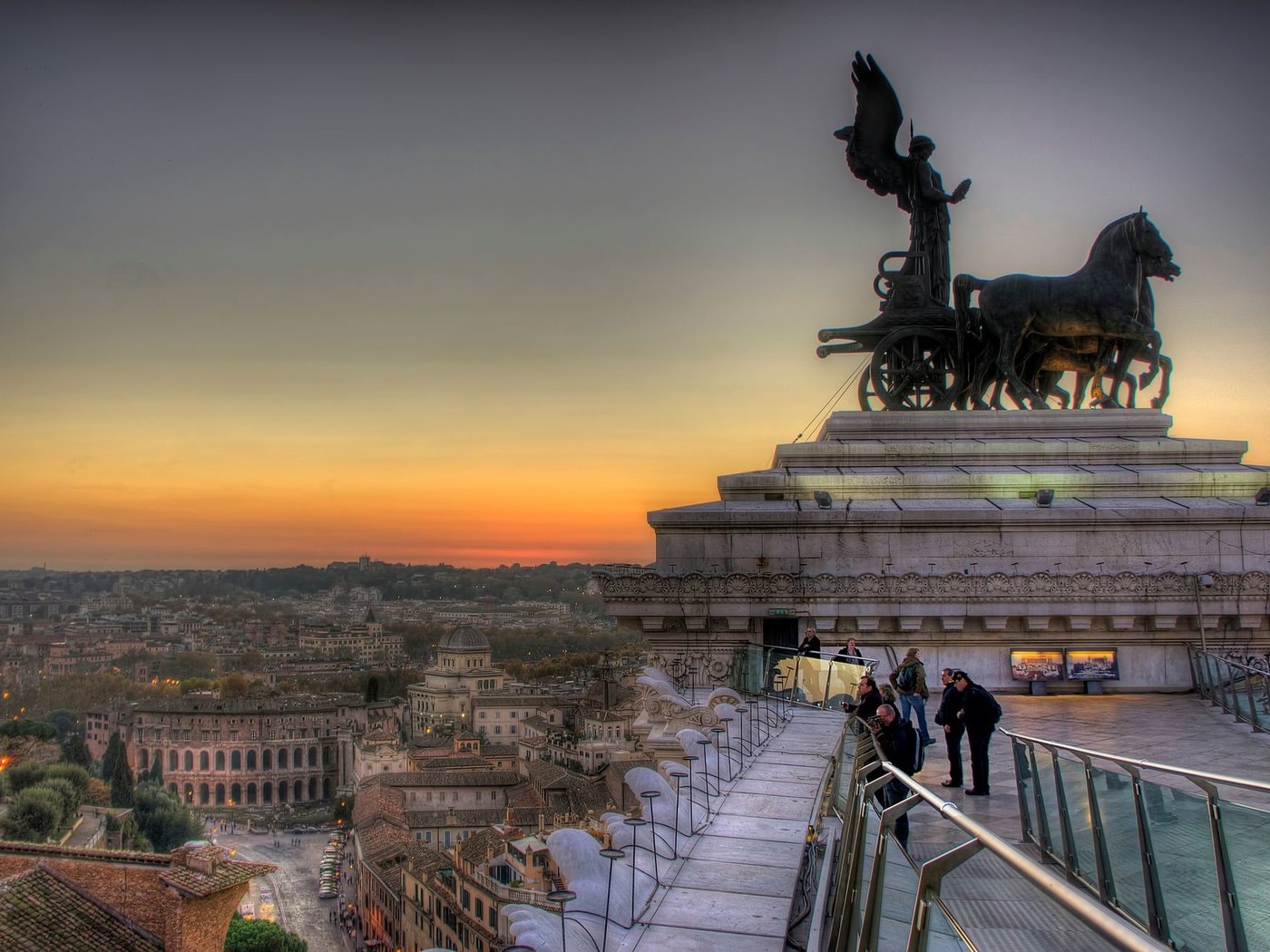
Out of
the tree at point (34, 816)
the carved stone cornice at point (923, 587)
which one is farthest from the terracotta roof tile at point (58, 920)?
the tree at point (34, 816)

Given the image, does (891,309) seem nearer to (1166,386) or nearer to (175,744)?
(1166,386)

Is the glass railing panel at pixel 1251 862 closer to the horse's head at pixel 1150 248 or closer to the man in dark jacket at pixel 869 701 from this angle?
Result: the man in dark jacket at pixel 869 701

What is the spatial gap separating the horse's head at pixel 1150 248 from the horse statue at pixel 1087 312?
1cm

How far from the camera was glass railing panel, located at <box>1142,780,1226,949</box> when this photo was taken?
11.7ft

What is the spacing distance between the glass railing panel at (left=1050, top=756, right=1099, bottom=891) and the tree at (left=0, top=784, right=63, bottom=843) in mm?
46101

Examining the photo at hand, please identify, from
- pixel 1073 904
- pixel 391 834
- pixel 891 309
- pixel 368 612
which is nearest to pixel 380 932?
pixel 391 834

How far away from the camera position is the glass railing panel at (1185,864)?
3.58 metres

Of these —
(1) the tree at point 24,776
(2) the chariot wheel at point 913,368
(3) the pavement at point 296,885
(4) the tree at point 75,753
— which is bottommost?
(3) the pavement at point 296,885

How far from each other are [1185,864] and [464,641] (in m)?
91.1

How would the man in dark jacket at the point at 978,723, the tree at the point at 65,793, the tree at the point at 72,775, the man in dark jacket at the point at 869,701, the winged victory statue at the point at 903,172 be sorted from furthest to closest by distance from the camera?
1. the tree at the point at 72,775
2. the tree at the point at 65,793
3. the winged victory statue at the point at 903,172
4. the man in dark jacket at the point at 869,701
5. the man in dark jacket at the point at 978,723

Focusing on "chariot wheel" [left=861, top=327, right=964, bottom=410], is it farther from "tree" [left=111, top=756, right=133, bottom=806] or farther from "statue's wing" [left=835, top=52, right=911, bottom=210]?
"tree" [left=111, top=756, right=133, bottom=806]

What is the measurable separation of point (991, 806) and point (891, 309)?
11546 mm

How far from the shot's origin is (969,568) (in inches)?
545

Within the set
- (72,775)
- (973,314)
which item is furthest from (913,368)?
(72,775)
